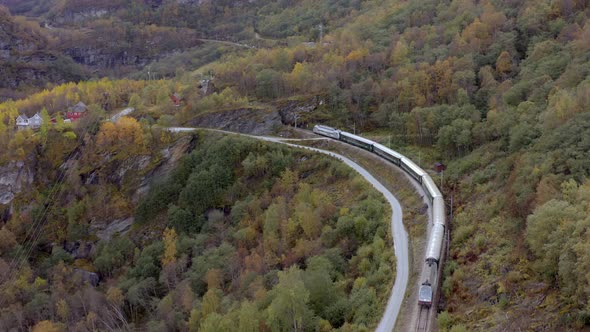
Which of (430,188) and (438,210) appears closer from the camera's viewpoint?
(438,210)

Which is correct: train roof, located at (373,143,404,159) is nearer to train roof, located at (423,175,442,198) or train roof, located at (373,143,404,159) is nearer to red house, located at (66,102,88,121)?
train roof, located at (423,175,442,198)

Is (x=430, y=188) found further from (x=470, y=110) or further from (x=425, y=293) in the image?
(x=470, y=110)

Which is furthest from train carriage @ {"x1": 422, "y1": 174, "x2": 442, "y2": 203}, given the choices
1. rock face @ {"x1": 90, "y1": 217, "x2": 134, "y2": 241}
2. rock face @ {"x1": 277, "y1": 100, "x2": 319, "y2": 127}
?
rock face @ {"x1": 90, "y1": 217, "x2": 134, "y2": 241}

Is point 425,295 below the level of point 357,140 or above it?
below

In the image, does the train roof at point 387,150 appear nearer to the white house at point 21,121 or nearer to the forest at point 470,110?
the forest at point 470,110

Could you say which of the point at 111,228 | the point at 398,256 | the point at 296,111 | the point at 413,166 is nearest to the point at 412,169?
the point at 413,166

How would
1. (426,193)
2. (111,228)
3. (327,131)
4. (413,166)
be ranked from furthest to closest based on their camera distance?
(327,131) < (111,228) < (413,166) < (426,193)
